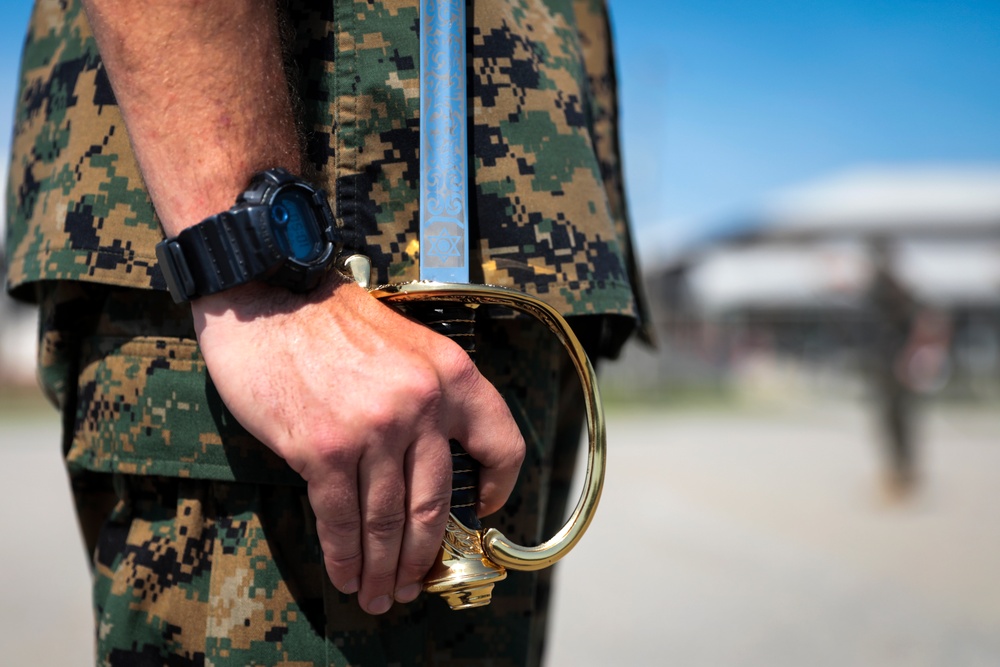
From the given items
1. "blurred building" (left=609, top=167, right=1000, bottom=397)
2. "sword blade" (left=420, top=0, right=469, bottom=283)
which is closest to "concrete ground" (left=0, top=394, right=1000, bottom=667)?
"sword blade" (left=420, top=0, right=469, bottom=283)

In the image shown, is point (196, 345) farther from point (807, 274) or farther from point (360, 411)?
point (807, 274)

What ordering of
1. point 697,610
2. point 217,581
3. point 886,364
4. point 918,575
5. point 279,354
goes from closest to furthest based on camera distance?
1. point 279,354
2. point 217,581
3. point 697,610
4. point 918,575
5. point 886,364

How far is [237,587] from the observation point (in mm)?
879

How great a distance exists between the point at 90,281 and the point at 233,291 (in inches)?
8.3

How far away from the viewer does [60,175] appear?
3.20 ft

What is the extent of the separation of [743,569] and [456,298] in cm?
431

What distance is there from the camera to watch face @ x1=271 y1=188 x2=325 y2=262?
781 mm

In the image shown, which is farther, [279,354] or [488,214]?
[488,214]

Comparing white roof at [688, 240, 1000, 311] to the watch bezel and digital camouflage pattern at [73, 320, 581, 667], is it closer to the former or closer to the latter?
digital camouflage pattern at [73, 320, 581, 667]

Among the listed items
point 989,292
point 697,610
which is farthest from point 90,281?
point 989,292

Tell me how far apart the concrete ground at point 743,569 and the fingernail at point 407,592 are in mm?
2694

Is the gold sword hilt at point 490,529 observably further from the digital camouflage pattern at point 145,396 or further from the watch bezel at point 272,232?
the digital camouflage pattern at point 145,396

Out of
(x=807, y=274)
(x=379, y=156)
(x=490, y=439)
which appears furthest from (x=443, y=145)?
(x=807, y=274)

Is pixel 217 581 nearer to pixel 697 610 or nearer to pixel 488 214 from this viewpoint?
pixel 488 214
